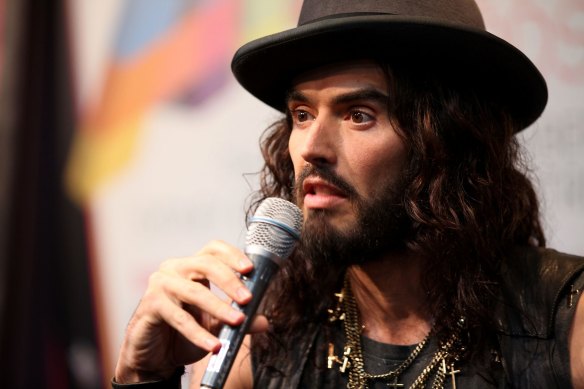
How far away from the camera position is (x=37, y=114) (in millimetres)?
2809

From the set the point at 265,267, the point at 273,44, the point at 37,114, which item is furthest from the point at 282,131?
the point at 37,114

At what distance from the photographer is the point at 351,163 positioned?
60.4 inches

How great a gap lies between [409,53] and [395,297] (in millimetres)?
600

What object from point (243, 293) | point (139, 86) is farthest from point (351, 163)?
point (139, 86)

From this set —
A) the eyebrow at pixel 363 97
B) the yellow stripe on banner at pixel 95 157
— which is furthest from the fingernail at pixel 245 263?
the yellow stripe on banner at pixel 95 157

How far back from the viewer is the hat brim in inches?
57.8

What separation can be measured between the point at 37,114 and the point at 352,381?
1.87m

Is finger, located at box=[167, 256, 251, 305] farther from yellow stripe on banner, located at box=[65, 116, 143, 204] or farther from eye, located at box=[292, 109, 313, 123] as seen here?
yellow stripe on banner, located at box=[65, 116, 143, 204]

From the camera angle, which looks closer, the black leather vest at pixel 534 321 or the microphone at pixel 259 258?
the microphone at pixel 259 258

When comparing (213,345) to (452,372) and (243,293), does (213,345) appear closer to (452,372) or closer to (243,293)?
(243,293)

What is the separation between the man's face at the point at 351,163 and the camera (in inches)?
60.3

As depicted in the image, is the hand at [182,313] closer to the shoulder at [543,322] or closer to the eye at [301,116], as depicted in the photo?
the eye at [301,116]

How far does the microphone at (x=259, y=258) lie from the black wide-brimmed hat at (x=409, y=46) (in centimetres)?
54

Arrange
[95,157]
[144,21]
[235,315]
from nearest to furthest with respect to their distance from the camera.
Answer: [235,315] < [144,21] < [95,157]
